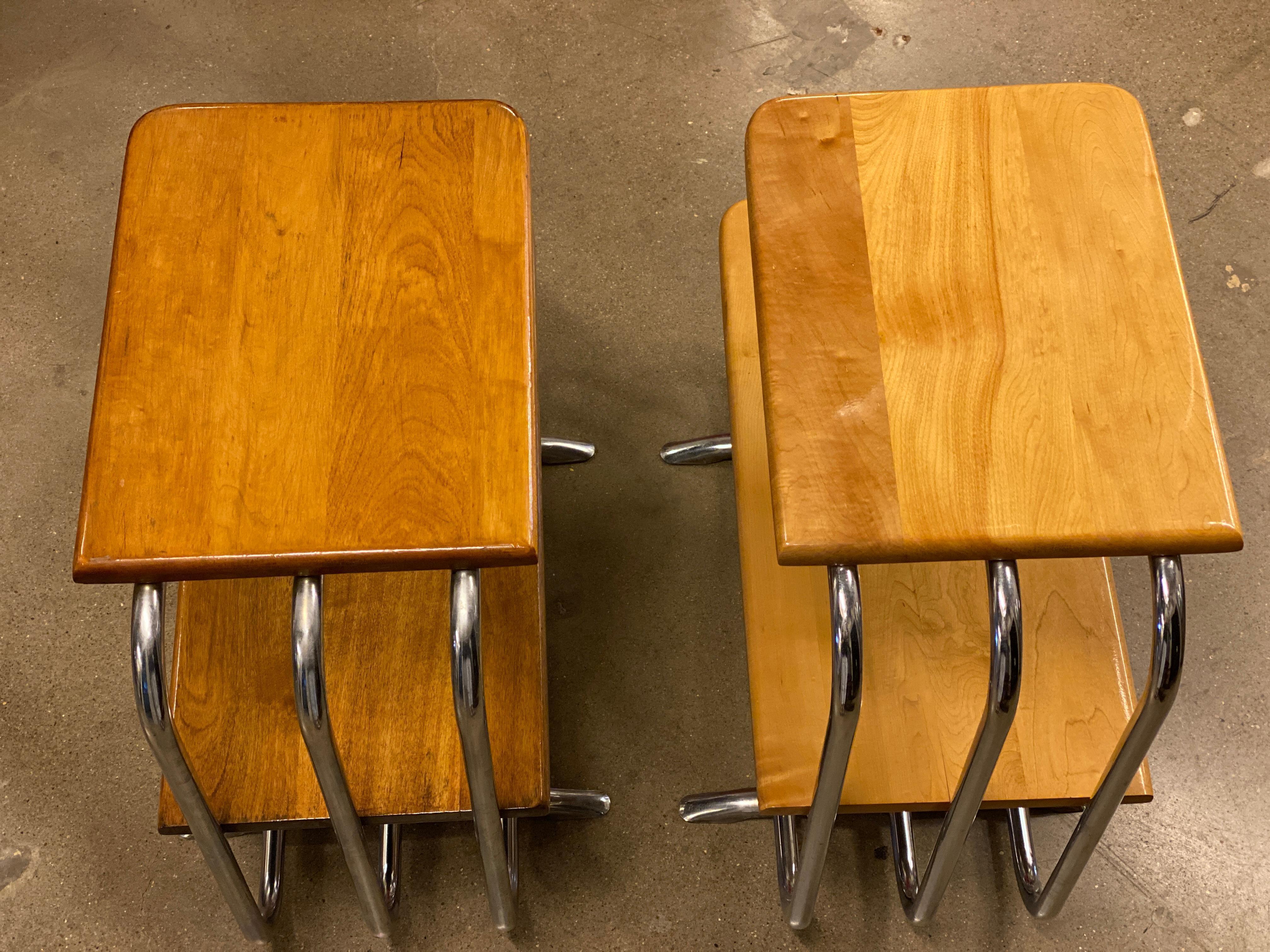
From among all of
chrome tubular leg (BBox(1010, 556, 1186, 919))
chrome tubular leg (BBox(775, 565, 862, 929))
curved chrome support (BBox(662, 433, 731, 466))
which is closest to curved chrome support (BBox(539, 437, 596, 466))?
curved chrome support (BBox(662, 433, 731, 466))

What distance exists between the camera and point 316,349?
847 mm

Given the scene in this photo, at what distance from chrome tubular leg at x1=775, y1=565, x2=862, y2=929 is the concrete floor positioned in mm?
337

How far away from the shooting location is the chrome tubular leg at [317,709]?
813mm

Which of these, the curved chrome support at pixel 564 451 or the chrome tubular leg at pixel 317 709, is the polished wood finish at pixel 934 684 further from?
the curved chrome support at pixel 564 451

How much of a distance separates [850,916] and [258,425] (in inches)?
41.7

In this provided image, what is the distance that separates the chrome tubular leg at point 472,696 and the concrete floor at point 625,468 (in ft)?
1.63

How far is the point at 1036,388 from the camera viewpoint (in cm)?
83

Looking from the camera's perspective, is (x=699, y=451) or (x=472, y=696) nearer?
A: (x=472, y=696)

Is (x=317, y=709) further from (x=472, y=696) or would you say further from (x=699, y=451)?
(x=699, y=451)

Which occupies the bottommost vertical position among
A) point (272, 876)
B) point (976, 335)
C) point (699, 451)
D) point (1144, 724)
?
point (272, 876)

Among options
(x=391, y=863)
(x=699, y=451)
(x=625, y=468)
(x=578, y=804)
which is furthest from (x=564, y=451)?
(x=391, y=863)

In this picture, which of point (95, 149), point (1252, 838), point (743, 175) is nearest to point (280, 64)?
point (95, 149)

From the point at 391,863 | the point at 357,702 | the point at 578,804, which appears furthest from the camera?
the point at 578,804

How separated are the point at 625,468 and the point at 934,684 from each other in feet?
2.42
